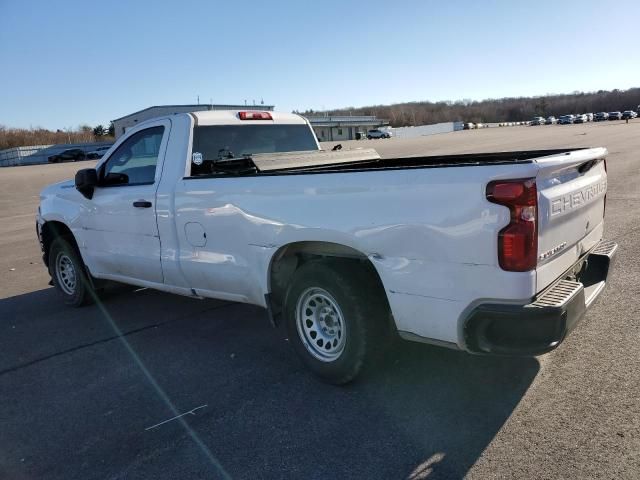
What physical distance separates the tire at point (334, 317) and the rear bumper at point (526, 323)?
781mm

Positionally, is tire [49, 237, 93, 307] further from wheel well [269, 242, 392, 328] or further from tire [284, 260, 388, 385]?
tire [284, 260, 388, 385]

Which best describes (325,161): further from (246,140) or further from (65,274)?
(65,274)

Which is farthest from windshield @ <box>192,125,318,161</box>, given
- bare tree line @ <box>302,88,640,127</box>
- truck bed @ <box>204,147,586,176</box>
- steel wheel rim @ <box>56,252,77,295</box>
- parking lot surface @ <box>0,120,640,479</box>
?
bare tree line @ <box>302,88,640,127</box>

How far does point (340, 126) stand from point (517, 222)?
109m

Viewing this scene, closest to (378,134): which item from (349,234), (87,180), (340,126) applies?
(340,126)

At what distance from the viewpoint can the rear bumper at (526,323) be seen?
2990mm

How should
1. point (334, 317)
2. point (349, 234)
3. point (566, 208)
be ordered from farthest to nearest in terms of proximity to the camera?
point (334, 317) → point (349, 234) → point (566, 208)

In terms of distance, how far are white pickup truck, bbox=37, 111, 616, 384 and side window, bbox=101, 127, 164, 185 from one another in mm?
20

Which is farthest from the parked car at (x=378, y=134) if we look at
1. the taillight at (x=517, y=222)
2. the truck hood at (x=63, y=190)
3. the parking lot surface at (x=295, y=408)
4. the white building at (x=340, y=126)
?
the taillight at (x=517, y=222)

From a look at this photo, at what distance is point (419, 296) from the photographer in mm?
3334

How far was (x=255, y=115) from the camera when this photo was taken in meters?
5.95

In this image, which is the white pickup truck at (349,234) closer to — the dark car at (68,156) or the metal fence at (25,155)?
the dark car at (68,156)

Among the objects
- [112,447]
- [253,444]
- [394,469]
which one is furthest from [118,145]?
[394,469]

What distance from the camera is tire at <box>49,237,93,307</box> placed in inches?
254
